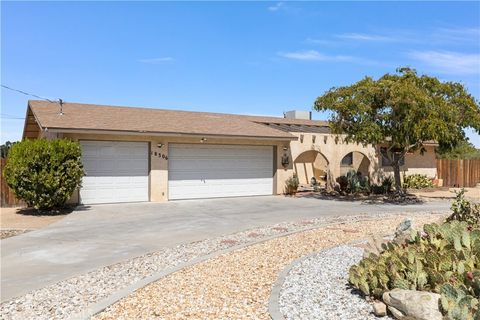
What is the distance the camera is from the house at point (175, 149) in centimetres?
1556

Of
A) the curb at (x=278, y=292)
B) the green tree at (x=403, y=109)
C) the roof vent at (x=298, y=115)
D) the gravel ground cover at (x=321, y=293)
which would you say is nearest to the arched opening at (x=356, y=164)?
the roof vent at (x=298, y=115)

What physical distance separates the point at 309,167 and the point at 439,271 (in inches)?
959

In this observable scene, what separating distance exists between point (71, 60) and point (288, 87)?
11.0m

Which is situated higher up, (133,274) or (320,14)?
(320,14)

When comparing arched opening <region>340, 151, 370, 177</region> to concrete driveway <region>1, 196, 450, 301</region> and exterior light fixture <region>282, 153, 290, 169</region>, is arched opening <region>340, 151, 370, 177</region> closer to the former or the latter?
exterior light fixture <region>282, 153, 290, 169</region>

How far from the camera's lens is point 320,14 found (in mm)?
12414

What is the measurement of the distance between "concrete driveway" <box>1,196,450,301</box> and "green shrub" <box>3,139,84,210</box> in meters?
1.08

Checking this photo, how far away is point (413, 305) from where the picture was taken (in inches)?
154

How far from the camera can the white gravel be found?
5.02m

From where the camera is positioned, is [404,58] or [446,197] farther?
[446,197]

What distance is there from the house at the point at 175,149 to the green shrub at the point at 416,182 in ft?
9.83

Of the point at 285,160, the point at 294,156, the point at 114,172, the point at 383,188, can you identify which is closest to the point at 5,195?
the point at 114,172

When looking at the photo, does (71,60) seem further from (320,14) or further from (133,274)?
(133,274)

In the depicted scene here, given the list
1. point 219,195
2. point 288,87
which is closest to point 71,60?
point 219,195
